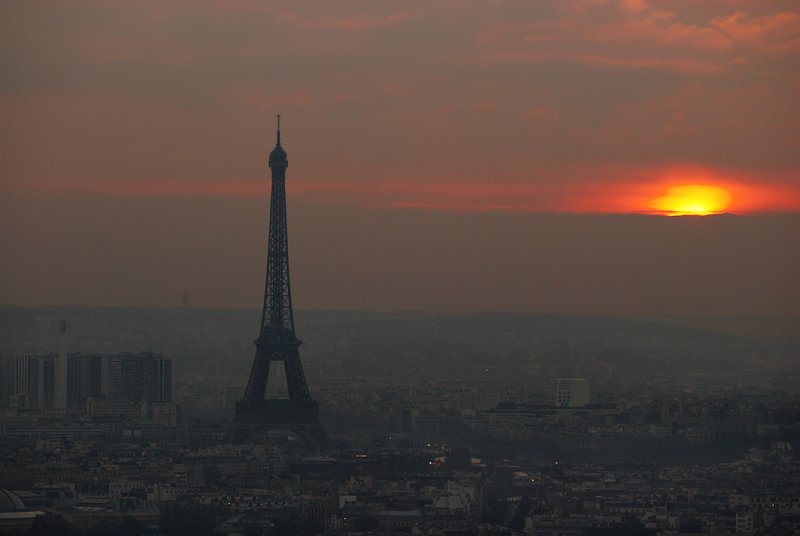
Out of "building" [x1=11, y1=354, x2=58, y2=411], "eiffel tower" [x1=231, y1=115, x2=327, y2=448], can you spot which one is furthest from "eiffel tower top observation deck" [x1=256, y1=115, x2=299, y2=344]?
"building" [x1=11, y1=354, x2=58, y2=411]

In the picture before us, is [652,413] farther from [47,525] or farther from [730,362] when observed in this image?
[47,525]

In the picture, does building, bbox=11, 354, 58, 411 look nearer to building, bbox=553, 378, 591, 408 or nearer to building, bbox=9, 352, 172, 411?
building, bbox=9, 352, 172, 411

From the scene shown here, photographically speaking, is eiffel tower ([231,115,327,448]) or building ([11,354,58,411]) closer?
eiffel tower ([231,115,327,448])

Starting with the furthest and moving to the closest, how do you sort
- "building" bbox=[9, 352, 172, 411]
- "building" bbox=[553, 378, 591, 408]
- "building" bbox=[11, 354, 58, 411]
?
1. "building" bbox=[553, 378, 591, 408]
2. "building" bbox=[9, 352, 172, 411]
3. "building" bbox=[11, 354, 58, 411]

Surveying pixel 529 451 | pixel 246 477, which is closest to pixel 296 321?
pixel 529 451

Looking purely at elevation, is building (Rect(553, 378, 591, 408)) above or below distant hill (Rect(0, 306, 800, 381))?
below

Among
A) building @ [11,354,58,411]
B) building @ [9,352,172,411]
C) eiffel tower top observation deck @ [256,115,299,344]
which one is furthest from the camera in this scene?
building @ [9,352,172,411]
